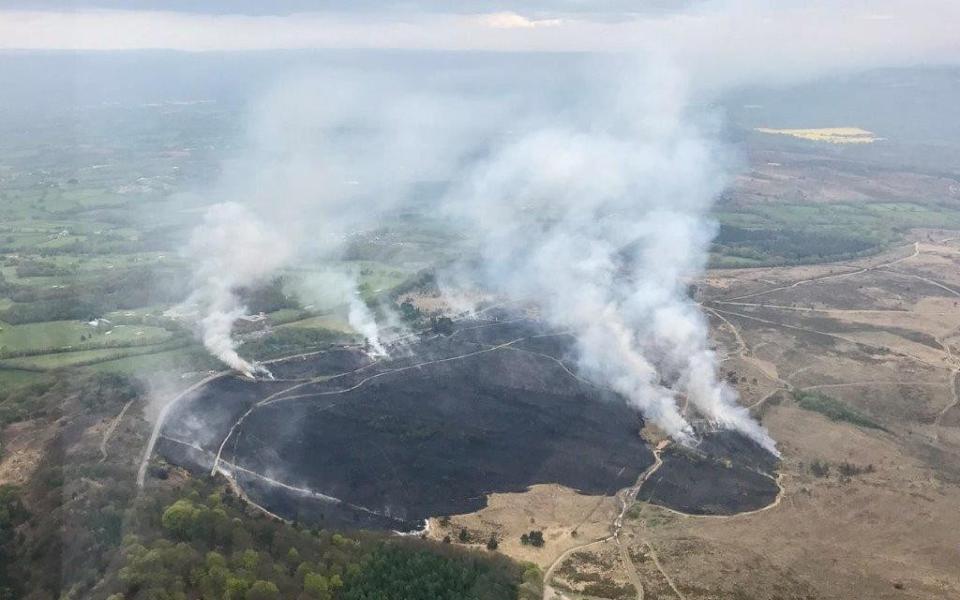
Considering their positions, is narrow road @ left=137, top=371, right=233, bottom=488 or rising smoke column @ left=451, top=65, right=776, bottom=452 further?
rising smoke column @ left=451, top=65, right=776, bottom=452

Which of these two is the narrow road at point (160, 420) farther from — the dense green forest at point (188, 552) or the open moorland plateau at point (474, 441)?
the dense green forest at point (188, 552)

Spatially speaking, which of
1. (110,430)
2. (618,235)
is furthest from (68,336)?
(618,235)

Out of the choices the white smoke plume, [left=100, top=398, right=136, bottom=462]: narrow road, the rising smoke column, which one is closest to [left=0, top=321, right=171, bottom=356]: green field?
[left=100, top=398, right=136, bottom=462]: narrow road

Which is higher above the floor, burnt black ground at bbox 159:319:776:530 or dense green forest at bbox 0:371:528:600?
dense green forest at bbox 0:371:528:600

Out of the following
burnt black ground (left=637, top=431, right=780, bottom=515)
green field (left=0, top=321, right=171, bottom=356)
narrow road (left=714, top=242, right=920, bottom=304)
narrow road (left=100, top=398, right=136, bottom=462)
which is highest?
green field (left=0, top=321, right=171, bottom=356)

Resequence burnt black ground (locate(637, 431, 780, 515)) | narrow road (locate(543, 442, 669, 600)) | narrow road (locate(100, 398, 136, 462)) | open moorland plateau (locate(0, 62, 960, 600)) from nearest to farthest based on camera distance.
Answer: narrow road (locate(543, 442, 669, 600)) → open moorland plateau (locate(0, 62, 960, 600)) → burnt black ground (locate(637, 431, 780, 515)) → narrow road (locate(100, 398, 136, 462))

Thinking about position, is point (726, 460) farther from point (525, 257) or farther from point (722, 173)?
point (722, 173)

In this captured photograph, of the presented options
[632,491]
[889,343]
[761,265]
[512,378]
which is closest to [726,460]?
[632,491]

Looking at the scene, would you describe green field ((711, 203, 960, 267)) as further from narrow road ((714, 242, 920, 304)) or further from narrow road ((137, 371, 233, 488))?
narrow road ((137, 371, 233, 488))
